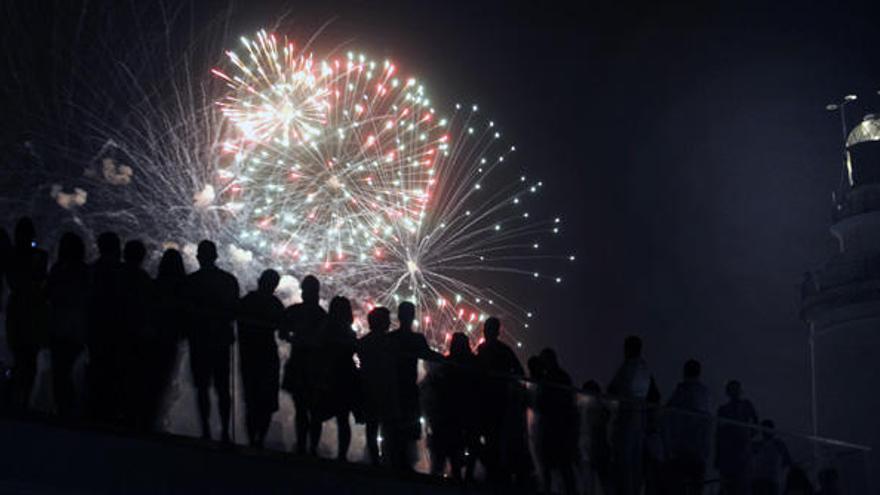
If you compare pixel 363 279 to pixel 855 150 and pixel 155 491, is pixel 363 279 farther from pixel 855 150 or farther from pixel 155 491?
pixel 155 491

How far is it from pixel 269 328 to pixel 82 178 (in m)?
16.9

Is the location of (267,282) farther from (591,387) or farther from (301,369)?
(591,387)

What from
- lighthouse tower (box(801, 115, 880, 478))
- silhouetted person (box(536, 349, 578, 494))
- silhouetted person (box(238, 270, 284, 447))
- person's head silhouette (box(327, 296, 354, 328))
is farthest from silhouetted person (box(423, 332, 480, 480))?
lighthouse tower (box(801, 115, 880, 478))

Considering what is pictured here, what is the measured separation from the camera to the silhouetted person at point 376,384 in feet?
43.5

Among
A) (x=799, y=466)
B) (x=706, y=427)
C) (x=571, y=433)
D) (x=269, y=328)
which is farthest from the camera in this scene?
(x=799, y=466)

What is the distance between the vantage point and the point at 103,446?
11289 mm

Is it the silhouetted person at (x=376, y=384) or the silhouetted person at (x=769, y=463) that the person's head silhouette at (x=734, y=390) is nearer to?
the silhouetted person at (x=769, y=463)

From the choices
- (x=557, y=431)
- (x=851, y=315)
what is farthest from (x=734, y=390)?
(x=851, y=315)

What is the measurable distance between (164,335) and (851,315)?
22.9 meters

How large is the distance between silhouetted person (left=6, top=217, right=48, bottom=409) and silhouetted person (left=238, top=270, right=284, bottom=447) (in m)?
1.86

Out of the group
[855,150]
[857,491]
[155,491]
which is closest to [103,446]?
[155,491]

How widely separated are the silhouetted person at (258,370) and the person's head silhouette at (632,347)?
437cm

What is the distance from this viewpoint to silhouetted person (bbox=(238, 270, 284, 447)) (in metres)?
12.4

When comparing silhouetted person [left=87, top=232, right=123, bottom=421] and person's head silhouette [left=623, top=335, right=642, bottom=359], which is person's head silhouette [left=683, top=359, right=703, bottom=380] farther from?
silhouetted person [left=87, top=232, right=123, bottom=421]
